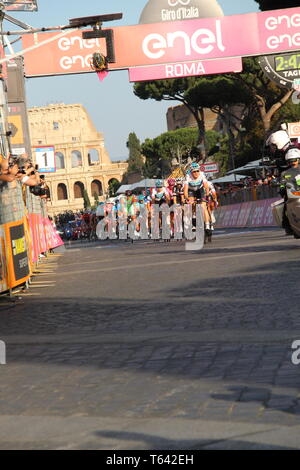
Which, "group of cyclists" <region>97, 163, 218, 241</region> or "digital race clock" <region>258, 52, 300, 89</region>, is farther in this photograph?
"digital race clock" <region>258, 52, 300, 89</region>

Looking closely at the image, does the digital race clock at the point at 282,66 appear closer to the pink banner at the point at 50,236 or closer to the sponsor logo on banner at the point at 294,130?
the sponsor logo on banner at the point at 294,130

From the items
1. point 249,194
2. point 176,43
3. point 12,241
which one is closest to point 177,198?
point 176,43

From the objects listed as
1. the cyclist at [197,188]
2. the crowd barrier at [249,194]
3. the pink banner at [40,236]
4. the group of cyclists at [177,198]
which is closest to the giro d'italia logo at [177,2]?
the group of cyclists at [177,198]

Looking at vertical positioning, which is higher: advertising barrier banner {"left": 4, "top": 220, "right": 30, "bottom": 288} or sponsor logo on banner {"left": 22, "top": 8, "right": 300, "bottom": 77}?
sponsor logo on banner {"left": 22, "top": 8, "right": 300, "bottom": 77}

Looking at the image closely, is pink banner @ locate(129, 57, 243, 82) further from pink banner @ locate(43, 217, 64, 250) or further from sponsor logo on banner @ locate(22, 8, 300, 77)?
pink banner @ locate(43, 217, 64, 250)

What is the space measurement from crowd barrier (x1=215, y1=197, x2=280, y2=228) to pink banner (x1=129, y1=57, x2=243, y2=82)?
423 centimetres

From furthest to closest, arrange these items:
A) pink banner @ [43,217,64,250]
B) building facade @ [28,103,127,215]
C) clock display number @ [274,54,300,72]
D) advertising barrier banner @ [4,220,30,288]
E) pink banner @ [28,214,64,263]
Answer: building facade @ [28,103,127,215] → clock display number @ [274,54,300,72] → pink banner @ [43,217,64,250] → pink banner @ [28,214,64,263] → advertising barrier banner @ [4,220,30,288]

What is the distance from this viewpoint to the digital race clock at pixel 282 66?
87.1ft

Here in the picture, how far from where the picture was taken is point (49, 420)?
4766 mm

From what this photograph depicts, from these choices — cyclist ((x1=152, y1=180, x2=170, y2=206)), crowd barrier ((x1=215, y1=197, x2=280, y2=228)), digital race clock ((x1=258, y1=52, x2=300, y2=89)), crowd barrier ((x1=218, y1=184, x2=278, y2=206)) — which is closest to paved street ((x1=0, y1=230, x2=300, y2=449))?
cyclist ((x1=152, y1=180, x2=170, y2=206))

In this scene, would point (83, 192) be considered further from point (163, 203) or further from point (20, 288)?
point (20, 288)

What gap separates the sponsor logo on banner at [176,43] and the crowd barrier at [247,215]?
15.2ft

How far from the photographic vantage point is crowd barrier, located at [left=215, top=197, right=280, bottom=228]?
2866 centimetres
